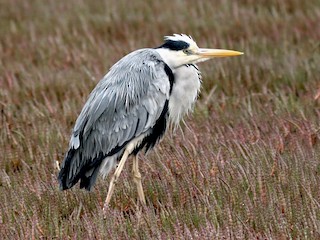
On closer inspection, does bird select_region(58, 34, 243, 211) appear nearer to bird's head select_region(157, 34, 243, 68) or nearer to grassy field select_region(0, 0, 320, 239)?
bird's head select_region(157, 34, 243, 68)

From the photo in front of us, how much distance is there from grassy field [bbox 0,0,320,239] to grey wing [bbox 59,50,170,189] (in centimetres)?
25

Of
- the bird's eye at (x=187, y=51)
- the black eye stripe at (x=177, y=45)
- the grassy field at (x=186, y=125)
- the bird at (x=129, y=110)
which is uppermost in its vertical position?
the black eye stripe at (x=177, y=45)

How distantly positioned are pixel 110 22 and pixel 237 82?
3336mm

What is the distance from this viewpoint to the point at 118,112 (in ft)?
18.5

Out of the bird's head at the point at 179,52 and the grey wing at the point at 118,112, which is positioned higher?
the bird's head at the point at 179,52

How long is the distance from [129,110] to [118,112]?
0.26 feet

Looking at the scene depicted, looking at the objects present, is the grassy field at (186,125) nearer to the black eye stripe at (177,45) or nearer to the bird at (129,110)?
the bird at (129,110)

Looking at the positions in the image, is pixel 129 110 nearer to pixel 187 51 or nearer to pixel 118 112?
pixel 118 112

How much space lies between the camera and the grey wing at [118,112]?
5562 mm

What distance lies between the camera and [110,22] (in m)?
11.4

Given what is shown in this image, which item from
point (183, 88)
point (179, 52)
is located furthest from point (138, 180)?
point (179, 52)

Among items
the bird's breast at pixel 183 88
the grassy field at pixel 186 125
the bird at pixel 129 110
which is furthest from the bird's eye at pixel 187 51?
the grassy field at pixel 186 125

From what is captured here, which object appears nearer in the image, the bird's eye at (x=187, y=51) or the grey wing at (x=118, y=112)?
the grey wing at (x=118, y=112)

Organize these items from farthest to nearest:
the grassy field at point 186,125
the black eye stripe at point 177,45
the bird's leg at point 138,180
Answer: the black eye stripe at point 177,45
the bird's leg at point 138,180
the grassy field at point 186,125
